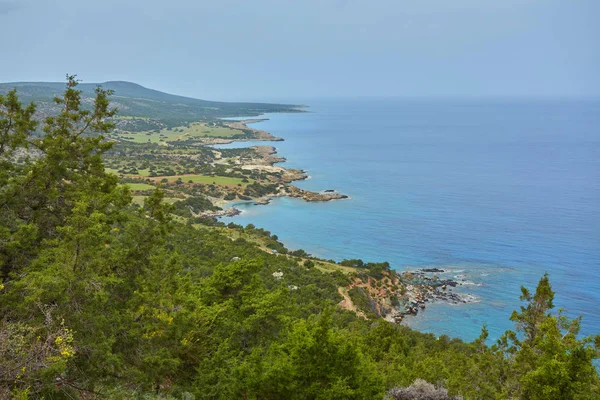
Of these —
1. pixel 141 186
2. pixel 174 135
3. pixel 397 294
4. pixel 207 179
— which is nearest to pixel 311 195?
pixel 207 179

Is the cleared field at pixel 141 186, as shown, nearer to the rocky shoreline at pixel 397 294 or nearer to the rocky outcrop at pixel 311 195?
the rocky outcrop at pixel 311 195

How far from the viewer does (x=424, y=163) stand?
401ft

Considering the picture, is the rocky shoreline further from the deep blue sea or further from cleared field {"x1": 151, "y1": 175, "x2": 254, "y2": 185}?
cleared field {"x1": 151, "y1": 175, "x2": 254, "y2": 185}

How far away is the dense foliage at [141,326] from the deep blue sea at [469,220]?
29.9 m

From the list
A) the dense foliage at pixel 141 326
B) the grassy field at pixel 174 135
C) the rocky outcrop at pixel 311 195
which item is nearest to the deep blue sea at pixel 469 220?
the rocky outcrop at pixel 311 195

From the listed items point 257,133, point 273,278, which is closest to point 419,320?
point 273,278

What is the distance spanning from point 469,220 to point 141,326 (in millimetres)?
67365

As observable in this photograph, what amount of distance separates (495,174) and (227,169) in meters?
68.8

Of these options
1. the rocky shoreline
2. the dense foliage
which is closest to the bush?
the dense foliage

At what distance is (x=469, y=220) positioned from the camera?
70.7 m

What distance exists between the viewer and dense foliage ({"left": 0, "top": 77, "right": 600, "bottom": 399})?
9195 millimetres

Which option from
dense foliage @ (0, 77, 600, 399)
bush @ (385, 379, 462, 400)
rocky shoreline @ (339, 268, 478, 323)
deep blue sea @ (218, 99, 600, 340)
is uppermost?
dense foliage @ (0, 77, 600, 399)

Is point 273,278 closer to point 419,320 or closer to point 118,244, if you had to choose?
point 419,320

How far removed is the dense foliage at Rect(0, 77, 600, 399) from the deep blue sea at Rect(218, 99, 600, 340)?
29924 millimetres
